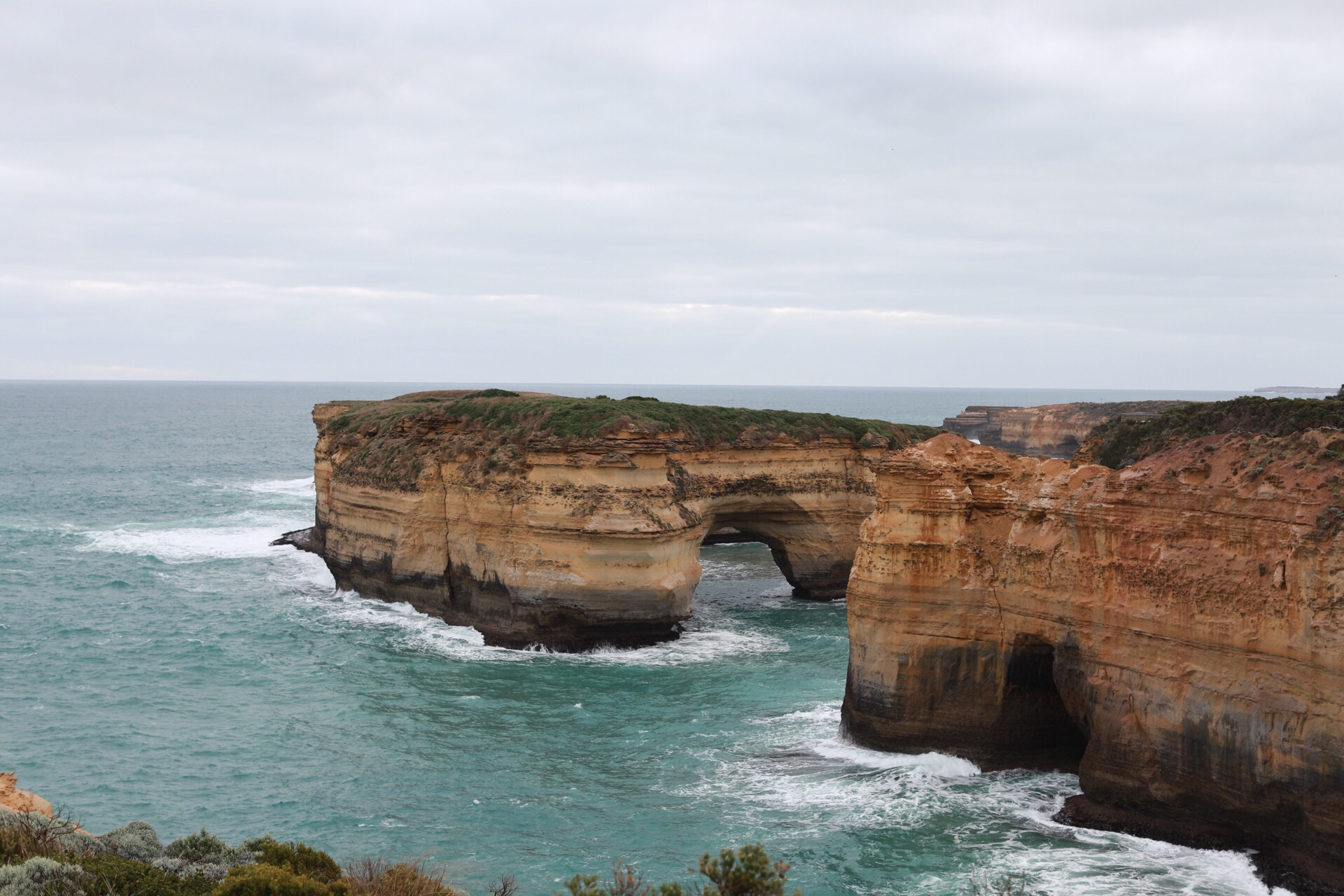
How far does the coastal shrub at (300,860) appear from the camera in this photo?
543 inches

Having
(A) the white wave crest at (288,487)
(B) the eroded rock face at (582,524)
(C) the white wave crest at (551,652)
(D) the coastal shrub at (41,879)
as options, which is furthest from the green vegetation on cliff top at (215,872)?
(A) the white wave crest at (288,487)

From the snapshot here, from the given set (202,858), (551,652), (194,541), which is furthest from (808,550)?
(194,541)

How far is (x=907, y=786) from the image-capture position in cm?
2008

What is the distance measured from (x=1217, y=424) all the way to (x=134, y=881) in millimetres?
18381

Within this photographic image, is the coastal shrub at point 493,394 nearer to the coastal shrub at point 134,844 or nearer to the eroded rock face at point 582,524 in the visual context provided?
the eroded rock face at point 582,524

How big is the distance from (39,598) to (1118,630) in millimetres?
37581

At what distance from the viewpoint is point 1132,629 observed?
57.7 feet

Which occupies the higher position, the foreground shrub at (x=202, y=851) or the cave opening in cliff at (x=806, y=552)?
the cave opening in cliff at (x=806, y=552)

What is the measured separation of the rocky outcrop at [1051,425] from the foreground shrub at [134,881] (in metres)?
78.6

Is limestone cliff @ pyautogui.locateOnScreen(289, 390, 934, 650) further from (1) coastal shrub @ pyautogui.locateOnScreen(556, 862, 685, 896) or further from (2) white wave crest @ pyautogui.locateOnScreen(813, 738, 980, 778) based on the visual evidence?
(1) coastal shrub @ pyautogui.locateOnScreen(556, 862, 685, 896)

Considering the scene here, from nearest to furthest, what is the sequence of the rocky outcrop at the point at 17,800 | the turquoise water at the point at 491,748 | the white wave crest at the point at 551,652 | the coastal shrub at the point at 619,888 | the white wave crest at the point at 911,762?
the coastal shrub at the point at 619,888 < the rocky outcrop at the point at 17,800 < the turquoise water at the point at 491,748 < the white wave crest at the point at 911,762 < the white wave crest at the point at 551,652

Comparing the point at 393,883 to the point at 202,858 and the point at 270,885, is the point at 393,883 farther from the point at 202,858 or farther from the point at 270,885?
the point at 202,858

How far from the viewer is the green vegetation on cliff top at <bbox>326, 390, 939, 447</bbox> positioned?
34.0 meters

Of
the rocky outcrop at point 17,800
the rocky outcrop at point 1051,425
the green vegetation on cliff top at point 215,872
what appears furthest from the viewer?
the rocky outcrop at point 1051,425
